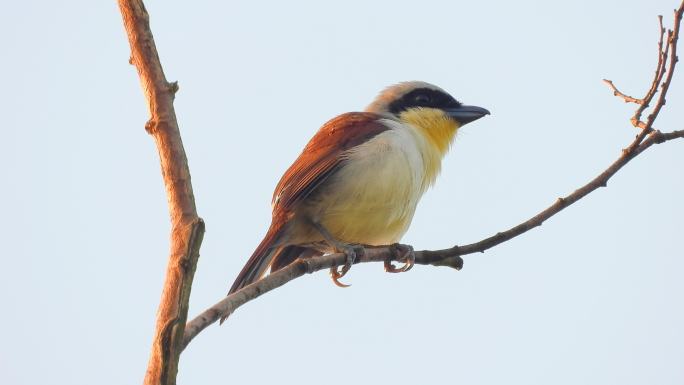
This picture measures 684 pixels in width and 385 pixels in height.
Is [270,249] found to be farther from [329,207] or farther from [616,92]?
[616,92]

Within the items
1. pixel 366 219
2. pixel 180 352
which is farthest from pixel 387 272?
pixel 180 352

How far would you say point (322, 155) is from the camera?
646 cm

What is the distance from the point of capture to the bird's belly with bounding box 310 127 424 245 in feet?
20.3

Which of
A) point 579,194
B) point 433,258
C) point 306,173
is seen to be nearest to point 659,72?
point 579,194

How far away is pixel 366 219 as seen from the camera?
627 centimetres

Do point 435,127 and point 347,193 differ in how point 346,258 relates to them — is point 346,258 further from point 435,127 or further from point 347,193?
point 435,127

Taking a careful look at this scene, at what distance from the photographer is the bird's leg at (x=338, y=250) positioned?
558 cm

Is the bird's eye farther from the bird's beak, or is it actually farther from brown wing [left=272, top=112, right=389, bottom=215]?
brown wing [left=272, top=112, right=389, bottom=215]

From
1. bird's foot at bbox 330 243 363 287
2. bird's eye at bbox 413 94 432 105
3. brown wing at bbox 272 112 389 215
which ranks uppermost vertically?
bird's eye at bbox 413 94 432 105

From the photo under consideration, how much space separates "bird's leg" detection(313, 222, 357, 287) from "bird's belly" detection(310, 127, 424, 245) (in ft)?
0.23

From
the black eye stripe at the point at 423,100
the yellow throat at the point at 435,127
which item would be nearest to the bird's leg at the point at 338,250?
the yellow throat at the point at 435,127

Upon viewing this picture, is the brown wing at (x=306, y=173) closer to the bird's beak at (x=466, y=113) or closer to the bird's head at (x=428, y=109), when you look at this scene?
the bird's head at (x=428, y=109)

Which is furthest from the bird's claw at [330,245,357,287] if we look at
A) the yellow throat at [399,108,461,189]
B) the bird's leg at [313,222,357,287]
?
the yellow throat at [399,108,461,189]

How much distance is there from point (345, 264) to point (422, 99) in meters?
2.58
